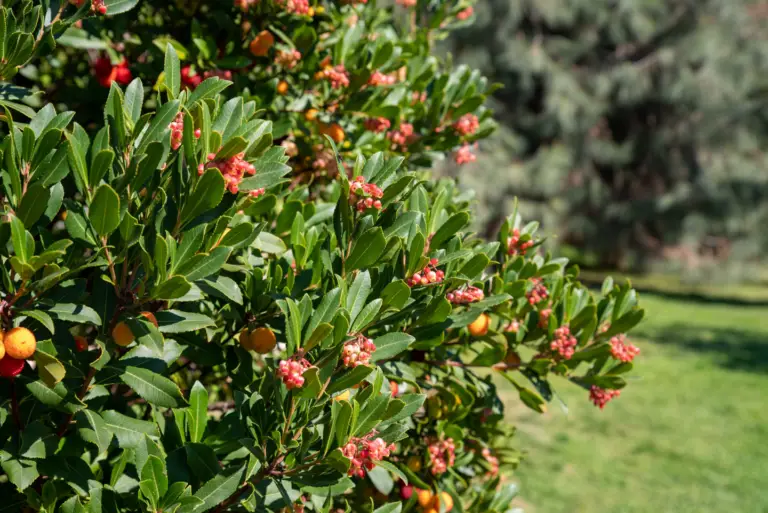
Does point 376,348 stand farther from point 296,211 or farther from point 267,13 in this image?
point 267,13

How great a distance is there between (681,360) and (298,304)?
1077 centimetres

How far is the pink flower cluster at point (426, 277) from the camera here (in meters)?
1.49

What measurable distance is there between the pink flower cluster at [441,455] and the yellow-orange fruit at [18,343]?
118 cm

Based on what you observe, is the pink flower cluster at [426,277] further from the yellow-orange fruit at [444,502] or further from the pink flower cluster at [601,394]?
the yellow-orange fruit at [444,502]

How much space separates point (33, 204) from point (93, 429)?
1.42ft

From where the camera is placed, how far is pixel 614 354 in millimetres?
1978

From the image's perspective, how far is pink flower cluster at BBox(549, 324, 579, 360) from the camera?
1.94 meters

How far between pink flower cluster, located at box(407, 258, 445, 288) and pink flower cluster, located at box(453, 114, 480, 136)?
0.87 metres

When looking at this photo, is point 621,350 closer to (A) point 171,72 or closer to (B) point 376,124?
(B) point 376,124

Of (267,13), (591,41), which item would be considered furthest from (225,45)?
(591,41)

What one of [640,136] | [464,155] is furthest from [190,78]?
[640,136]

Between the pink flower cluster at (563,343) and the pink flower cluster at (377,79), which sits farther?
the pink flower cluster at (377,79)

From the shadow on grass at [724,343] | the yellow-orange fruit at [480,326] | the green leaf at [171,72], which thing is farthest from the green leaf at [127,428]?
the shadow on grass at [724,343]

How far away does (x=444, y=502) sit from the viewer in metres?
2.14
